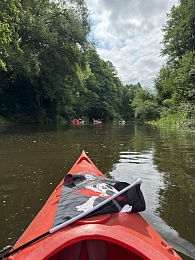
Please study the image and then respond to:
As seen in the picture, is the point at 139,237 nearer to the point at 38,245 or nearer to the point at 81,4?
the point at 38,245

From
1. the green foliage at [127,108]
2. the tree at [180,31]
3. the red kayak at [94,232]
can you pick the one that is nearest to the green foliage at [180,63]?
the tree at [180,31]

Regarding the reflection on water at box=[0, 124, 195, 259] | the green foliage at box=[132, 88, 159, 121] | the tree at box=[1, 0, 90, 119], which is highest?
the tree at box=[1, 0, 90, 119]

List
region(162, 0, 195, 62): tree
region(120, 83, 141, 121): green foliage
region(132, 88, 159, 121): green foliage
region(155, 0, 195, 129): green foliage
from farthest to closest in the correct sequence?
region(120, 83, 141, 121): green foliage → region(132, 88, 159, 121): green foliage → region(162, 0, 195, 62): tree → region(155, 0, 195, 129): green foliage

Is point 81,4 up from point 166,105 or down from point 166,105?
up

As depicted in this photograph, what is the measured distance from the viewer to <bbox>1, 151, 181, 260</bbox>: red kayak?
153cm

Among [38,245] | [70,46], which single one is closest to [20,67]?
[70,46]

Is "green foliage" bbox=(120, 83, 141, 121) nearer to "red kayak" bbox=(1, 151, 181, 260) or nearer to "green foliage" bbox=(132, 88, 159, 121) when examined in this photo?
"green foliage" bbox=(132, 88, 159, 121)

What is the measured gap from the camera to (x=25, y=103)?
3009 centimetres

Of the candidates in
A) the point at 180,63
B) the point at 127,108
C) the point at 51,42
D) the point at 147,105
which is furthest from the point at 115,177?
the point at 127,108

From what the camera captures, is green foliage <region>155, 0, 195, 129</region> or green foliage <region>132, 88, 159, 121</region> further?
green foliage <region>132, 88, 159, 121</region>

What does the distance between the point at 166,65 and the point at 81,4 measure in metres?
13.4

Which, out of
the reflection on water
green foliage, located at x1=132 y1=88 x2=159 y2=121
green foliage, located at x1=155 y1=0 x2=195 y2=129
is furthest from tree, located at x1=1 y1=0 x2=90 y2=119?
green foliage, located at x1=132 y1=88 x2=159 y2=121

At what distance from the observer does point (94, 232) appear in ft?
5.14

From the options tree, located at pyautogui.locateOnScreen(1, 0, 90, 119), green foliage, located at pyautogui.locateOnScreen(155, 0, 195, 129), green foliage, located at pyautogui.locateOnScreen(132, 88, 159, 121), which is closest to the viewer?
tree, located at pyautogui.locateOnScreen(1, 0, 90, 119)
